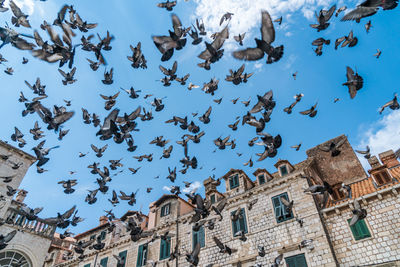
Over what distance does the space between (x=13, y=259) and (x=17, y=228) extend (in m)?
2.32

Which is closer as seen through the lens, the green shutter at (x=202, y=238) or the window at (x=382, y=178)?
the window at (x=382, y=178)

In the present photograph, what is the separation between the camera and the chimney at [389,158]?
63.0 feet

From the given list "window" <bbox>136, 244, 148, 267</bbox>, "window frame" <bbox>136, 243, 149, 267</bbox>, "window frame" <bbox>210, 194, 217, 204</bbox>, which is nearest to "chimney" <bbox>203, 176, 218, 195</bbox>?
"window frame" <bbox>210, 194, 217, 204</bbox>

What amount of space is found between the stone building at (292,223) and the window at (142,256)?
77mm

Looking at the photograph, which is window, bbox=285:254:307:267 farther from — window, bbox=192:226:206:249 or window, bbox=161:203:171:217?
window, bbox=161:203:171:217

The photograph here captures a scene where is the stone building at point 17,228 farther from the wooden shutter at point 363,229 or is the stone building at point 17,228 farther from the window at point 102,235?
the wooden shutter at point 363,229

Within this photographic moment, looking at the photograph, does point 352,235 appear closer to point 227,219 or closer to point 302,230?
point 302,230

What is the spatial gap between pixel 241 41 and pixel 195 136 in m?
4.74

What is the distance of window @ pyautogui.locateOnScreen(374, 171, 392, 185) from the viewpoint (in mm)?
14867

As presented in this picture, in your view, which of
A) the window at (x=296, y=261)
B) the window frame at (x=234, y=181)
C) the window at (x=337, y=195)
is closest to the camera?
the window at (x=296, y=261)

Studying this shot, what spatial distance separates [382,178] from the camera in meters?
15.1

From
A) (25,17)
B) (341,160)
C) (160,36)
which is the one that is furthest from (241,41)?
(341,160)

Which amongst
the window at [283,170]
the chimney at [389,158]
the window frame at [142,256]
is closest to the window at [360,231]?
the window at [283,170]

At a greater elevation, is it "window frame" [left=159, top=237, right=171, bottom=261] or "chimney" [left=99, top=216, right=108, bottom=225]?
"chimney" [left=99, top=216, right=108, bottom=225]
